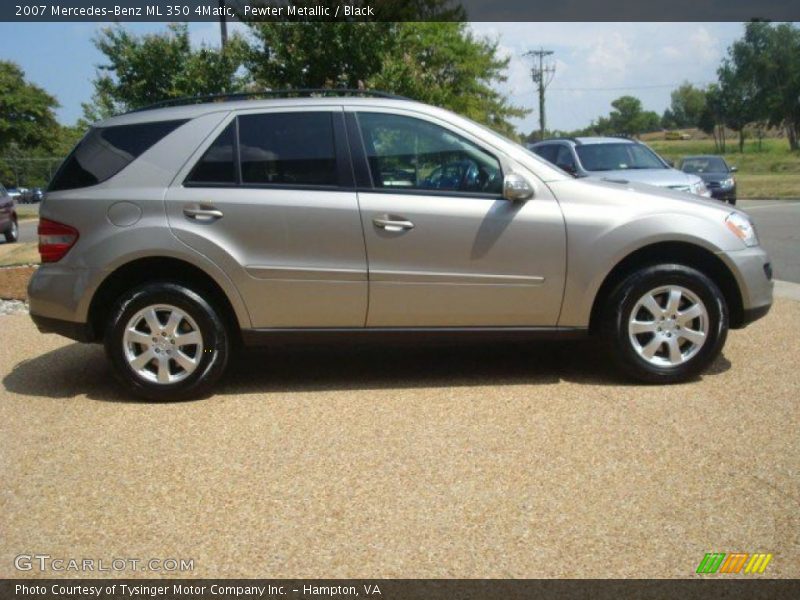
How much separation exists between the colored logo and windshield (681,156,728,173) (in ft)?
75.2

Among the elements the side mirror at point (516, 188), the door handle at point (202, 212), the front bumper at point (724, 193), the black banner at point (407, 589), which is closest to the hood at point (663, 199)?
the side mirror at point (516, 188)

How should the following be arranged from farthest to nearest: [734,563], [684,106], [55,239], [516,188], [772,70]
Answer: [684,106]
[772,70]
[55,239]
[516,188]
[734,563]

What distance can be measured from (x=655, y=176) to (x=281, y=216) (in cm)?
862

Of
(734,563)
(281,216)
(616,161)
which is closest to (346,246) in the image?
(281,216)

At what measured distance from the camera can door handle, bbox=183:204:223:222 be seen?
16.7 feet

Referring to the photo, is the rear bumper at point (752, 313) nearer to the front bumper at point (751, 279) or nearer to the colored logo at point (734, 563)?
the front bumper at point (751, 279)

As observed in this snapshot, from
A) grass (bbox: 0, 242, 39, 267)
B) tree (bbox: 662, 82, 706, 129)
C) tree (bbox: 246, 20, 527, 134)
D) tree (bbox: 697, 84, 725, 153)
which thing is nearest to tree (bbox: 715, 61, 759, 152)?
tree (bbox: 697, 84, 725, 153)

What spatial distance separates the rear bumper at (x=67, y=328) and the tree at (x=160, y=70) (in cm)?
1133

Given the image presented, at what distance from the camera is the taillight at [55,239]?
5.15 meters

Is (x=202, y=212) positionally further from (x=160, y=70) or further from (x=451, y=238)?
(x=160, y=70)

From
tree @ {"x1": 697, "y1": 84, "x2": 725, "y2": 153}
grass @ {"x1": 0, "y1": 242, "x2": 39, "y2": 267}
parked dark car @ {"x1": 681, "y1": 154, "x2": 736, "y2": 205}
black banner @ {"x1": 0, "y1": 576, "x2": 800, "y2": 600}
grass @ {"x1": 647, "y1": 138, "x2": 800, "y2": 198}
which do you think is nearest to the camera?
black banner @ {"x1": 0, "y1": 576, "x2": 800, "y2": 600}

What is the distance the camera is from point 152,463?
4.17m

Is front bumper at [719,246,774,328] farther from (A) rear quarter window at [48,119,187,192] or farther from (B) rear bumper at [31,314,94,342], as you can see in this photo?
(B) rear bumper at [31,314,94,342]

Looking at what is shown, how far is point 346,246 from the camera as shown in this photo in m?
5.10
